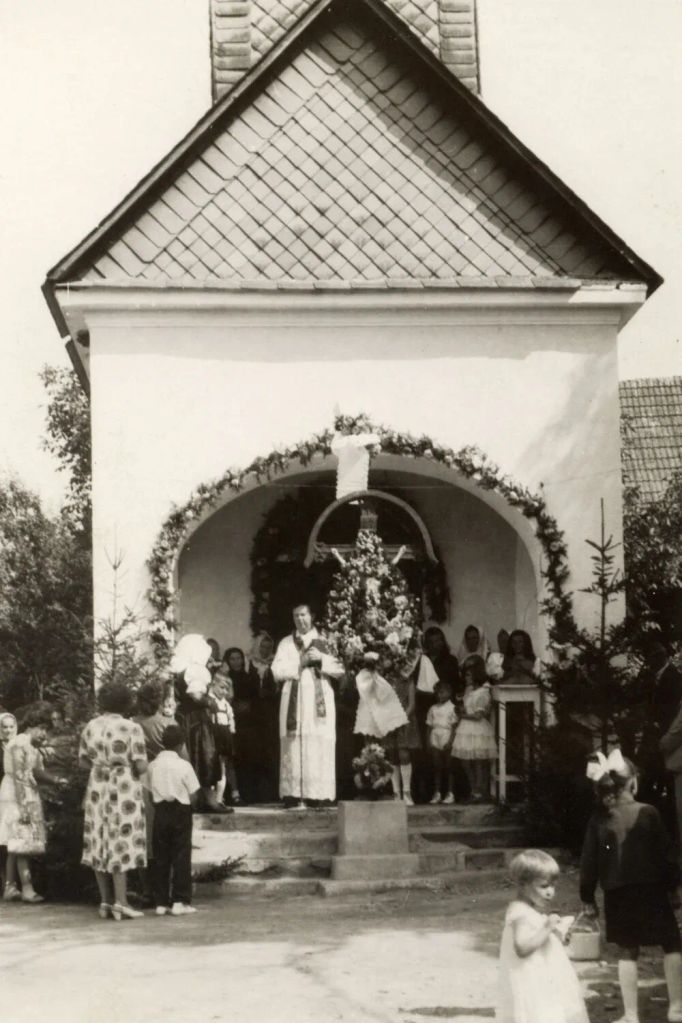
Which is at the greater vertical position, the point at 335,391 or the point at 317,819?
the point at 335,391

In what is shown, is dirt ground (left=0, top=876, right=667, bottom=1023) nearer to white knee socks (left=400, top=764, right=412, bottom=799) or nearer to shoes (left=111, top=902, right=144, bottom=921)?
shoes (left=111, top=902, right=144, bottom=921)

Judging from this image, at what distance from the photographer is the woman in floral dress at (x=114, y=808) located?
1185 centimetres

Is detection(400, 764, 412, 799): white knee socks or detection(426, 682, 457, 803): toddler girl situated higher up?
detection(426, 682, 457, 803): toddler girl

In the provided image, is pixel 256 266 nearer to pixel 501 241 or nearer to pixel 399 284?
pixel 399 284

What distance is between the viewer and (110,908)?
11859 mm

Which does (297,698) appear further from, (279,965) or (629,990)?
(629,990)

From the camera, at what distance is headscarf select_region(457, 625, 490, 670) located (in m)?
16.4

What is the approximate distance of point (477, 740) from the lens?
14.7 metres

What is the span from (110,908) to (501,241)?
7.28 m

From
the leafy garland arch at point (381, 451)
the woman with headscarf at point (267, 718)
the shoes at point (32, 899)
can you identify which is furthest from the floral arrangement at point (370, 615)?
the shoes at point (32, 899)

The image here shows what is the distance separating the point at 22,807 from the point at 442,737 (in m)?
3.93

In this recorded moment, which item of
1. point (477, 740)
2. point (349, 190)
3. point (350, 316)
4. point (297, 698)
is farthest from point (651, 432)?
point (297, 698)

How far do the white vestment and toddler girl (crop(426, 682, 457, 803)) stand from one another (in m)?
0.98

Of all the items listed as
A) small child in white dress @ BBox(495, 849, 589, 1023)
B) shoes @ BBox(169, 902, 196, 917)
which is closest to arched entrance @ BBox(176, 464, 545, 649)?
shoes @ BBox(169, 902, 196, 917)
